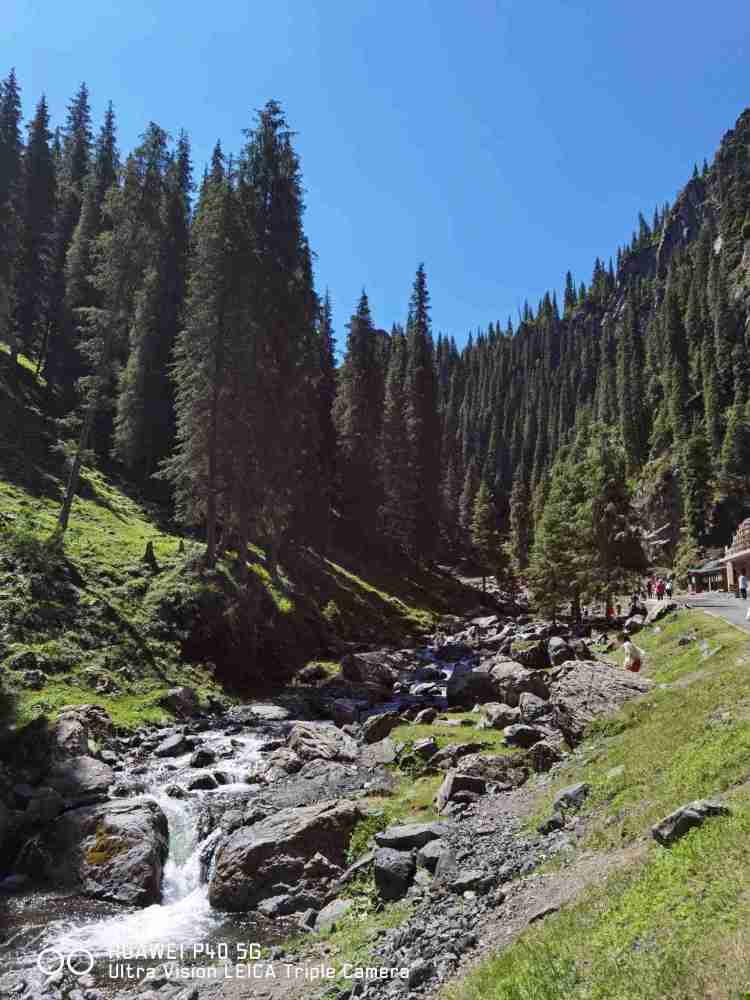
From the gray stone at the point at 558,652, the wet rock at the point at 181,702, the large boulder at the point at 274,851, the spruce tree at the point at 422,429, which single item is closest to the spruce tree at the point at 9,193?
the wet rock at the point at 181,702

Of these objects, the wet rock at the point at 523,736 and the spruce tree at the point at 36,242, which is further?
the spruce tree at the point at 36,242

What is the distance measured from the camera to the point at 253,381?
116ft

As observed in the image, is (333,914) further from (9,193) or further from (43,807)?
(9,193)

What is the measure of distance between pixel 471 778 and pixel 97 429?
1897 inches

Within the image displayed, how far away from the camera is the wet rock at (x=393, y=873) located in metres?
11.0

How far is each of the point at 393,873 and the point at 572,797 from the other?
11.6 feet

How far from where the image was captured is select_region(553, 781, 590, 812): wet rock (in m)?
11.8

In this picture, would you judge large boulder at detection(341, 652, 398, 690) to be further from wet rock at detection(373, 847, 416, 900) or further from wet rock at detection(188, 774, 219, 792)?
wet rock at detection(373, 847, 416, 900)

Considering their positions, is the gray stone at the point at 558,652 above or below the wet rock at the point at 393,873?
above

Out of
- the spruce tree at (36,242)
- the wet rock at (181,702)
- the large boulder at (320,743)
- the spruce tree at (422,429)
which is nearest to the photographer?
the large boulder at (320,743)

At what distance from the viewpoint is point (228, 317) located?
34906 millimetres

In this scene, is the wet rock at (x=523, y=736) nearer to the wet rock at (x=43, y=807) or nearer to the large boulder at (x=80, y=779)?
the large boulder at (x=80, y=779)

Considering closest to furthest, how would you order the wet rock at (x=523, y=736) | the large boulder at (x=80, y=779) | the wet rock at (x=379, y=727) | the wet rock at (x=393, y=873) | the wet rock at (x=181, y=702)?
1. the wet rock at (x=393, y=873)
2. the large boulder at (x=80, y=779)
3. the wet rock at (x=523, y=736)
4. the wet rock at (x=379, y=727)
5. the wet rock at (x=181, y=702)

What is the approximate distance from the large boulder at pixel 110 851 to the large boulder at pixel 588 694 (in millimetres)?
10089
